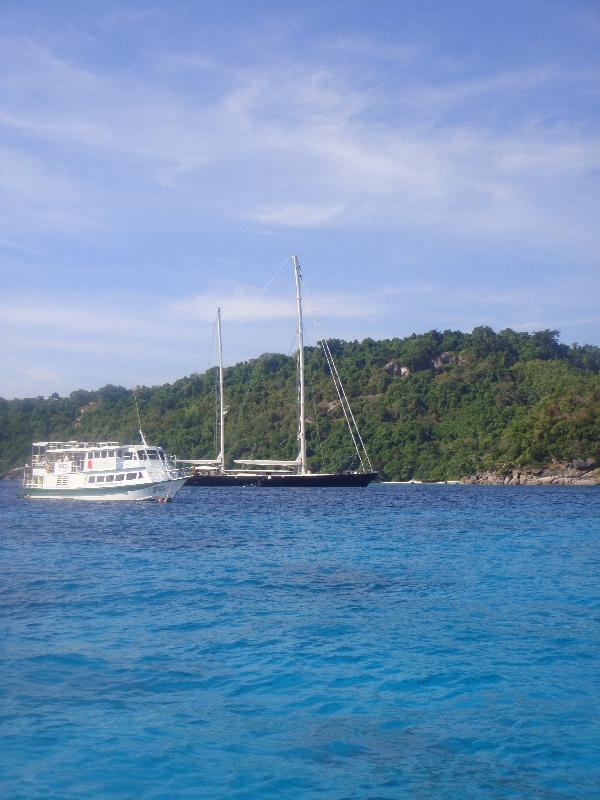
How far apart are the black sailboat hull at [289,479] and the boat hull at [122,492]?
21.4m

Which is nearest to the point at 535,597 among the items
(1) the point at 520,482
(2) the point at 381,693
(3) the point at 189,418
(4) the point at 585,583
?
(4) the point at 585,583

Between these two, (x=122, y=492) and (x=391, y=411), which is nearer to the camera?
(x=122, y=492)

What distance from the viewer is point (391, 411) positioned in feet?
366

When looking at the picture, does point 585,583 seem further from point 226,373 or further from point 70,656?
point 226,373

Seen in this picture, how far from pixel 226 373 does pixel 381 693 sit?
115220 mm

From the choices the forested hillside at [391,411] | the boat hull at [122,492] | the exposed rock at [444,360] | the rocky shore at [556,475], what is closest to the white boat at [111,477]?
the boat hull at [122,492]

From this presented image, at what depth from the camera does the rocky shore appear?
3302 inches

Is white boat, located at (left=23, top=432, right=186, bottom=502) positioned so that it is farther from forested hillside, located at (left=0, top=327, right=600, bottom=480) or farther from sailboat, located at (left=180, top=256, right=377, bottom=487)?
forested hillside, located at (left=0, top=327, right=600, bottom=480)

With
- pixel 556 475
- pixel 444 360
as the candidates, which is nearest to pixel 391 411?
pixel 444 360

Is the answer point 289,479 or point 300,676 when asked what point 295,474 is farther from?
point 300,676

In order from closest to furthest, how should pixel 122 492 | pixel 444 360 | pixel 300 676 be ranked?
pixel 300 676 → pixel 122 492 → pixel 444 360

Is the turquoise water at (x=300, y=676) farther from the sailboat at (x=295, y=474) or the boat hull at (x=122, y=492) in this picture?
the sailboat at (x=295, y=474)

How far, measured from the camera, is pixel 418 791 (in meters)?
7.25

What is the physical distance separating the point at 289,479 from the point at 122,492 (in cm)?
2498
